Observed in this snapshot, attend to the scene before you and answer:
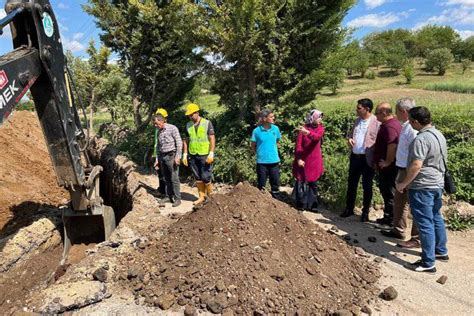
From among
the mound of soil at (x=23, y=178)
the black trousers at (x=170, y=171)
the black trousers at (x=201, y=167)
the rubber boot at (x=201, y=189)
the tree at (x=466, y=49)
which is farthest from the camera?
the tree at (x=466, y=49)

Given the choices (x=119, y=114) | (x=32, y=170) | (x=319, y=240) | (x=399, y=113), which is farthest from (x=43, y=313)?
(x=119, y=114)

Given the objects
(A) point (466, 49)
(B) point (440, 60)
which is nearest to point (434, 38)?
(A) point (466, 49)

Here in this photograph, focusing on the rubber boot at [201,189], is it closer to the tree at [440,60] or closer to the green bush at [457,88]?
the green bush at [457,88]

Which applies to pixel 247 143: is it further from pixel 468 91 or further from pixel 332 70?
pixel 468 91

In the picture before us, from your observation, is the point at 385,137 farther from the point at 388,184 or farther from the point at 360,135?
the point at 388,184

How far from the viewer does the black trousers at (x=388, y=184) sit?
5543 mm

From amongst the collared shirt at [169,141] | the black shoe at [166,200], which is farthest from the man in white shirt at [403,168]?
the black shoe at [166,200]

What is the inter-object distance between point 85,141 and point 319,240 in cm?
350

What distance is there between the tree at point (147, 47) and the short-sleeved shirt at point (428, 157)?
7.39 meters

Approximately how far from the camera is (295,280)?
394cm

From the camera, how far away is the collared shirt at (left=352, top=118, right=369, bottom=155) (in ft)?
18.9

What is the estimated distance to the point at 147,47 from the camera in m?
11.9

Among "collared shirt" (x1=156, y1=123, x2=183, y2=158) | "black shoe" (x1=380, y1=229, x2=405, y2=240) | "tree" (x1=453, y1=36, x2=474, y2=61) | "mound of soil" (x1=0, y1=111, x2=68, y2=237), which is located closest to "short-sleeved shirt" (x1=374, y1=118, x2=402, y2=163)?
"black shoe" (x1=380, y1=229, x2=405, y2=240)

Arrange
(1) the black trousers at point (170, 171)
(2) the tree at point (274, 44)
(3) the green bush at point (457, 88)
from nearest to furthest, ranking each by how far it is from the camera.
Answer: (1) the black trousers at point (170, 171) → (2) the tree at point (274, 44) → (3) the green bush at point (457, 88)
